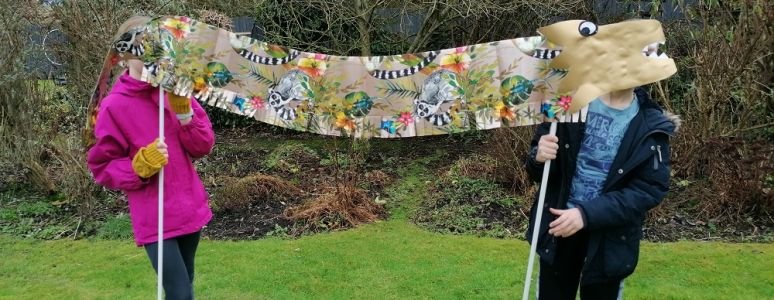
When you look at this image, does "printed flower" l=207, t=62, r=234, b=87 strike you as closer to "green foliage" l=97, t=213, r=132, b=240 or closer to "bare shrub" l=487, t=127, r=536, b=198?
"green foliage" l=97, t=213, r=132, b=240

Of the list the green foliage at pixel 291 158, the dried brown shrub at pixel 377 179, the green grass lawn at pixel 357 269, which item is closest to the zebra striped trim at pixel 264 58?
the green grass lawn at pixel 357 269

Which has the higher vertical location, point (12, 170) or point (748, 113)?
point (748, 113)

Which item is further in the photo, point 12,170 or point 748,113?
point 12,170

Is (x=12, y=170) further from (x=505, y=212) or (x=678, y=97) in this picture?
(x=678, y=97)

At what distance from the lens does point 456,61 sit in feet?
8.40

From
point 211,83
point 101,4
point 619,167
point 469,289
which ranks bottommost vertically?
point 469,289

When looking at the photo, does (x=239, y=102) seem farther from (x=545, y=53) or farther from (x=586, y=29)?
(x=586, y=29)

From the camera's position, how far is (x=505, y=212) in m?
5.71

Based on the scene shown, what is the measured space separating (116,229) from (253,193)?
126 centimetres

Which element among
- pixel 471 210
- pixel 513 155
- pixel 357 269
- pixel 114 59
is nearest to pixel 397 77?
pixel 114 59

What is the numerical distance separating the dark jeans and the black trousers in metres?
1.62

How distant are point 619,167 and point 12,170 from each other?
6.45 metres

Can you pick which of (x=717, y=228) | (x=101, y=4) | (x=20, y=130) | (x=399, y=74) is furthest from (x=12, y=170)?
(x=717, y=228)

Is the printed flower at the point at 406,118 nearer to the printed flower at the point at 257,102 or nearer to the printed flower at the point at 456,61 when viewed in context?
the printed flower at the point at 456,61
